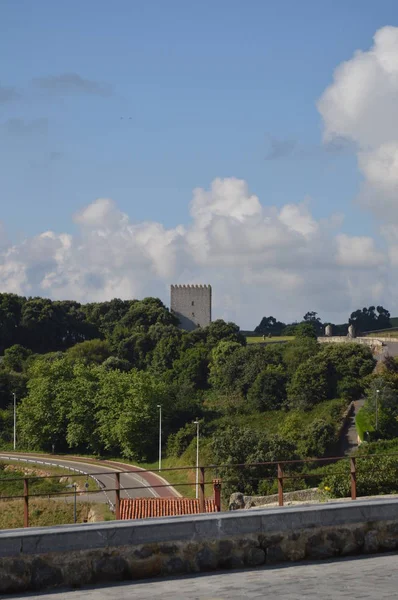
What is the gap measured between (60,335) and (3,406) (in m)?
24.8

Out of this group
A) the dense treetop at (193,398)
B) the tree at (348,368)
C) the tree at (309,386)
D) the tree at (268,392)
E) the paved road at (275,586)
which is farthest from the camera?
the tree at (268,392)

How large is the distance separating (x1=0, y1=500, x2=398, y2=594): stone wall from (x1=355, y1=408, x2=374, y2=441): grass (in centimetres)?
3775

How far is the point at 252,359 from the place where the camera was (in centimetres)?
6875

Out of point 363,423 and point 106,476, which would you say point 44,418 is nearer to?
point 106,476

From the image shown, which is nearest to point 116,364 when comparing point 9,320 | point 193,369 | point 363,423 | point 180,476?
point 193,369

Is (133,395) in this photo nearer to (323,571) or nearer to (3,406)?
(3,406)

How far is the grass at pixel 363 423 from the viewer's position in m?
46.3

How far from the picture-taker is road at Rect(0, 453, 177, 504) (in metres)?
41.5

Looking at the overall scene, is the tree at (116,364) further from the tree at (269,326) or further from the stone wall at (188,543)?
the stone wall at (188,543)

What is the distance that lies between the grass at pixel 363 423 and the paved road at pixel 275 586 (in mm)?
38448

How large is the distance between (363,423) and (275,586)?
132 ft

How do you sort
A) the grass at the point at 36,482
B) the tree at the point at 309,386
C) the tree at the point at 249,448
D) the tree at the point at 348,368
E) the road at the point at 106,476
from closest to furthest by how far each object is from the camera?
the tree at the point at 249,448 → the road at the point at 106,476 → the grass at the point at 36,482 → the tree at the point at 309,386 → the tree at the point at 348,368

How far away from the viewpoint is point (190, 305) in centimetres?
10681

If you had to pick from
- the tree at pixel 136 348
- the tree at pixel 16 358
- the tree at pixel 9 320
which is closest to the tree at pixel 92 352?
the tree at pixel 136 348
